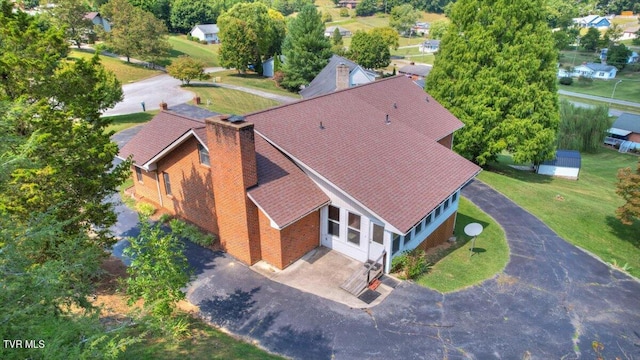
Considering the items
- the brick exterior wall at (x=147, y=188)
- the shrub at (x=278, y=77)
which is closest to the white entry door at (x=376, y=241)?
the brick exterior wall at (x=147, y=188)

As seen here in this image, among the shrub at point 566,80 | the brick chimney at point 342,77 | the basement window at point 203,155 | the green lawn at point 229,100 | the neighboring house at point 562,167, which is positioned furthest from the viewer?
the shrub at point 566,80

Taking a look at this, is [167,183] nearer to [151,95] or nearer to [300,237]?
[300,237]

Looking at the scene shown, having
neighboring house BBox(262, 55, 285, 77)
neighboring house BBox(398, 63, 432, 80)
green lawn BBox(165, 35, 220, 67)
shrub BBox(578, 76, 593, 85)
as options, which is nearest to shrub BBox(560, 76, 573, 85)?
shrub BBox(578, 76, 593, 85)

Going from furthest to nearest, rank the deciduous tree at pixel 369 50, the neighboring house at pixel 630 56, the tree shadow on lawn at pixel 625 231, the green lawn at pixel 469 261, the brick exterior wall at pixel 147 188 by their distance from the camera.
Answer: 1. the neighboring house at pixel 630 56
2. the deciduous tree at pixel 369 50
3. the tree shadow on lawn at pixel 625 231
4. the brick exterior wall at pixel 147 188
5. the green lawn at pixel 469 261

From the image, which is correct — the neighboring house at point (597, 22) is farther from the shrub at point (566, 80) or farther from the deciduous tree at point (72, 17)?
the deciduous tree at point (72, 17)

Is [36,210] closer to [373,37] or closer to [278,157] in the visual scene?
[278,157]

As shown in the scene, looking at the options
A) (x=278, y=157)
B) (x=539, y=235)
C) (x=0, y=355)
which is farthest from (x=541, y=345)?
(x=0, y=355)

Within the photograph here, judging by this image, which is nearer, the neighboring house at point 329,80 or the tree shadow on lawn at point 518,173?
the tree shadow on lawn at point 518,173
